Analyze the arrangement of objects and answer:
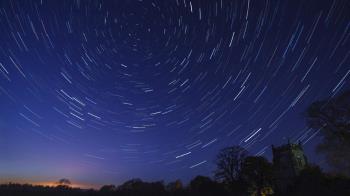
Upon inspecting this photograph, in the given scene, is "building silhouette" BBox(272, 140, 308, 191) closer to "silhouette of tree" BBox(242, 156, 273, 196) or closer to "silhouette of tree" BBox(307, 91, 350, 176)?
"silhouette of tree" BBox(242, 156, 273, 196)

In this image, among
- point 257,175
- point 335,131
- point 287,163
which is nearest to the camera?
point 335,131

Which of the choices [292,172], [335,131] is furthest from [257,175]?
[335,131]

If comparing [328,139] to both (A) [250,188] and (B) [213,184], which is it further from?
(B) [213,184]

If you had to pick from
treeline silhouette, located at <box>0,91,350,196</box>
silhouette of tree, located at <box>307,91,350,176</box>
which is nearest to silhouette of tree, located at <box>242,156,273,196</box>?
treeline silhouette, located at <box>0,91,350,196</box>

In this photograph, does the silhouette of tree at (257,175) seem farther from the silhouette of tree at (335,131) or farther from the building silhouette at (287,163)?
the silhouette of tree at (335,131)

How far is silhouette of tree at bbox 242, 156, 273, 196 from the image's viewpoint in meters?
59.0

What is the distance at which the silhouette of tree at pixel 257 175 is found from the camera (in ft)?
194

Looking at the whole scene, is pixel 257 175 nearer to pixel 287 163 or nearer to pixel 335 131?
pixel 287 163

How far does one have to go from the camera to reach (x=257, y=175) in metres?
59.6

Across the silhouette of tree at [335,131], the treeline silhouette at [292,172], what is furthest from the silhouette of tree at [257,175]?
the silhouette of tree at [335,131]

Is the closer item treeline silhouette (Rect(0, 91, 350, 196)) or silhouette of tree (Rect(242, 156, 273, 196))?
treeline silhouette (Rect(0, 91, 350, 196))

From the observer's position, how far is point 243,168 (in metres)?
60.0

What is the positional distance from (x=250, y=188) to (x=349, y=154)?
29.0 meters

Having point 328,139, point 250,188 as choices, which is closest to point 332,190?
point 328,139
